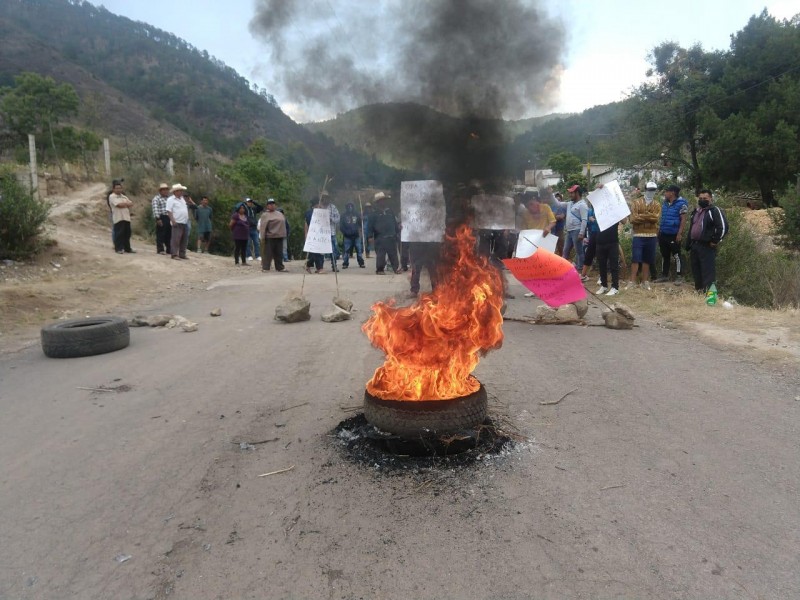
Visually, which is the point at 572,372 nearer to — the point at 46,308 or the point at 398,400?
the point at 398,400

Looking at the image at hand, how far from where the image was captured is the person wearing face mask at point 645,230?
1070 centimetres

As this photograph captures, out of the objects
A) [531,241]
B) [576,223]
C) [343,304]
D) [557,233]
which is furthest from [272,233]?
[531,241]

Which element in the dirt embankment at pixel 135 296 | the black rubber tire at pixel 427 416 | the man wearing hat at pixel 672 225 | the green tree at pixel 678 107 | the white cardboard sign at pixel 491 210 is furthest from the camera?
the green tree at pixel 678 107

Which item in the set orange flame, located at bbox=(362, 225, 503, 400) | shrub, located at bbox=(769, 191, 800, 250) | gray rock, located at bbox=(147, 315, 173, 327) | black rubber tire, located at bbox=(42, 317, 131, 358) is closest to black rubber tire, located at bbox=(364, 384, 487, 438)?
orange flame, located at bbox=(362, 225, 503, 400)

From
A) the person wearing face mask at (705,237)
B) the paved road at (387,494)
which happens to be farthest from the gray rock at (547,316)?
the person wearing face mask at (705,237)

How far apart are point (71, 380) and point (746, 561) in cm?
601

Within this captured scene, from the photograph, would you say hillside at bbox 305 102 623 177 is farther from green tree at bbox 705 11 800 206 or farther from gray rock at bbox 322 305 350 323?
green tree at bbox 705 11 800 206

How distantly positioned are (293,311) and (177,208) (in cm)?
844

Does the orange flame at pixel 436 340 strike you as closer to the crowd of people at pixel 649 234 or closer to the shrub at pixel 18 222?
the crowd of people at pixel 649 234

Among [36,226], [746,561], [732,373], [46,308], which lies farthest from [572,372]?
[36,226]

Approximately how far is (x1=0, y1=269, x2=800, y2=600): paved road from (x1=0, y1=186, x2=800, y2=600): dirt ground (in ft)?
0.05

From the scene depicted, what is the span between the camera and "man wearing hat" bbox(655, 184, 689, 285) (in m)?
10.8

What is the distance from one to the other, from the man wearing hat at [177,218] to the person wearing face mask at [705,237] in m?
12.7

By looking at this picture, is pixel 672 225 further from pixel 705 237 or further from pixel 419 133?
pixel 419 133
